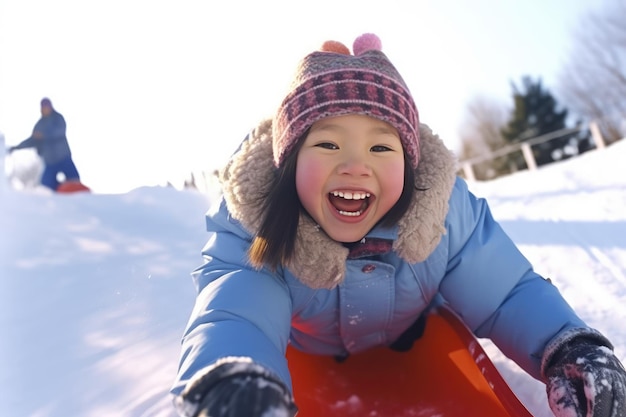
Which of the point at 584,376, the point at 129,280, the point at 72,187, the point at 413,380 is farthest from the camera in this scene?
the point at 72,187

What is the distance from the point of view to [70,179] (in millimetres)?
4785

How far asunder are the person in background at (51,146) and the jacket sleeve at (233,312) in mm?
3998

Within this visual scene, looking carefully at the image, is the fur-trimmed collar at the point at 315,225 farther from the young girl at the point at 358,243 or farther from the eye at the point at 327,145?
the eye at the point at 327,145

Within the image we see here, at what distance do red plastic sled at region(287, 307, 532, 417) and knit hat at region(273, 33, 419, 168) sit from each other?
486 millimetres

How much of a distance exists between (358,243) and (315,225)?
0.10 m

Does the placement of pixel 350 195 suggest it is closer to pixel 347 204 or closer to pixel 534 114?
pixel 347 204

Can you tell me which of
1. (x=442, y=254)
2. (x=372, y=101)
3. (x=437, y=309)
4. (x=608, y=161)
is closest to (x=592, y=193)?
(x=608, y=161)

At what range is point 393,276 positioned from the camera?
1.20m

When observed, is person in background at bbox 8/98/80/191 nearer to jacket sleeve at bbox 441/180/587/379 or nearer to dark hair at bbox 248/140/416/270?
dark hair at bbox 248/140/416/270

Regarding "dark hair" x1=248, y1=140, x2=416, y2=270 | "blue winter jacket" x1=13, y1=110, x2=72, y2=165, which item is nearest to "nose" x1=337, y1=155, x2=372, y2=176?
"dark hair" x1=248, y1=140, x2=416, y2=270

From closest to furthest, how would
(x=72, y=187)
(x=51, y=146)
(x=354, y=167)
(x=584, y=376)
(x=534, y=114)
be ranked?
(x=584, y=376) → (x=354, y=167) → (x=72, y=187) → (x=51, y=146) → (x=534, y=114)

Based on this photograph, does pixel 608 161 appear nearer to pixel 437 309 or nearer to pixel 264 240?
pixel 437 309

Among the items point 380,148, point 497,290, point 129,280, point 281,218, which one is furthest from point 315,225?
point 129,280

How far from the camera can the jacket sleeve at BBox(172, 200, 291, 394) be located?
0.88 m
